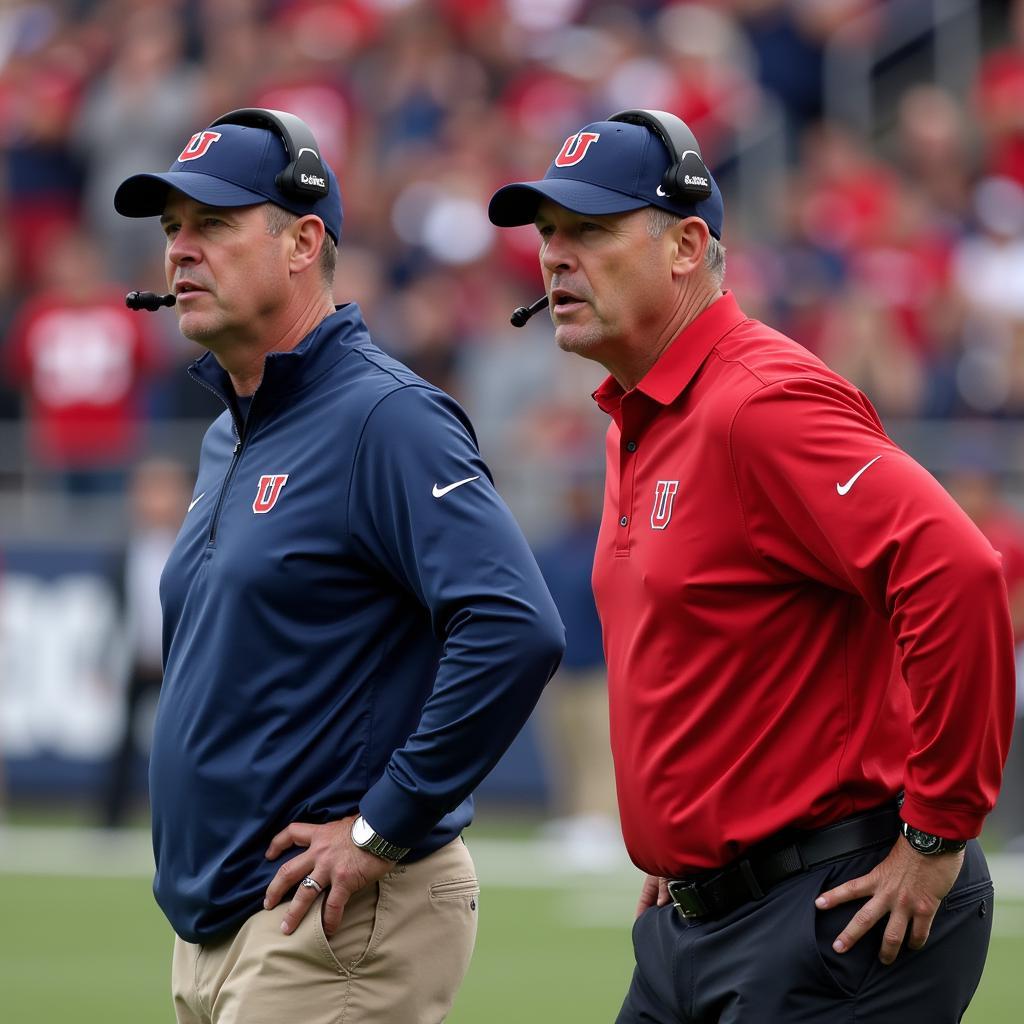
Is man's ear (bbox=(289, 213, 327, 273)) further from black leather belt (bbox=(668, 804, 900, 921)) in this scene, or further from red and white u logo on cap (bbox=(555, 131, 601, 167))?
black leather belt (bbox=(668, 804, 900, 921))

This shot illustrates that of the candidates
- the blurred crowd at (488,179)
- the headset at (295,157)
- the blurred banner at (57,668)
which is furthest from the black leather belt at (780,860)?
the blurred banner at (57,668)

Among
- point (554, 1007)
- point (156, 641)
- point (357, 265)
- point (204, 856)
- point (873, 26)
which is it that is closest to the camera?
point (204, 856)

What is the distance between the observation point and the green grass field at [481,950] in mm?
8242

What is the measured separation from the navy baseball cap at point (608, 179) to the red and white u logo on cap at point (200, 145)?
59 cm

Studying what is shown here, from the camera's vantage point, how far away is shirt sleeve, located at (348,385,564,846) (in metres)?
3.67

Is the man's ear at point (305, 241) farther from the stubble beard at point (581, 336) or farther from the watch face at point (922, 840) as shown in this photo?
the watch face at point (922, 840)

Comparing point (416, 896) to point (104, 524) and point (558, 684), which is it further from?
point (104, 524)

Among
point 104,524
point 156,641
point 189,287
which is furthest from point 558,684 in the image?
point 189,287

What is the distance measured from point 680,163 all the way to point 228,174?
2.98ft

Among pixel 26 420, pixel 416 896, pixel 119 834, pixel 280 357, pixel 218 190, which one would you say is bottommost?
pixel 119 834

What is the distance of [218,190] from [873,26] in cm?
1402

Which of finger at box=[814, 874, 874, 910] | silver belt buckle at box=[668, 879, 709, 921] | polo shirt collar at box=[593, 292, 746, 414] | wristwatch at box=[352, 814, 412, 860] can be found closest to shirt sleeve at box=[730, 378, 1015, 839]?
finger at box=[814, 874, 874, 910]

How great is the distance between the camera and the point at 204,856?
12.6 ft

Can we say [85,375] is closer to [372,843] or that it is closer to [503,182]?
[503,182]
